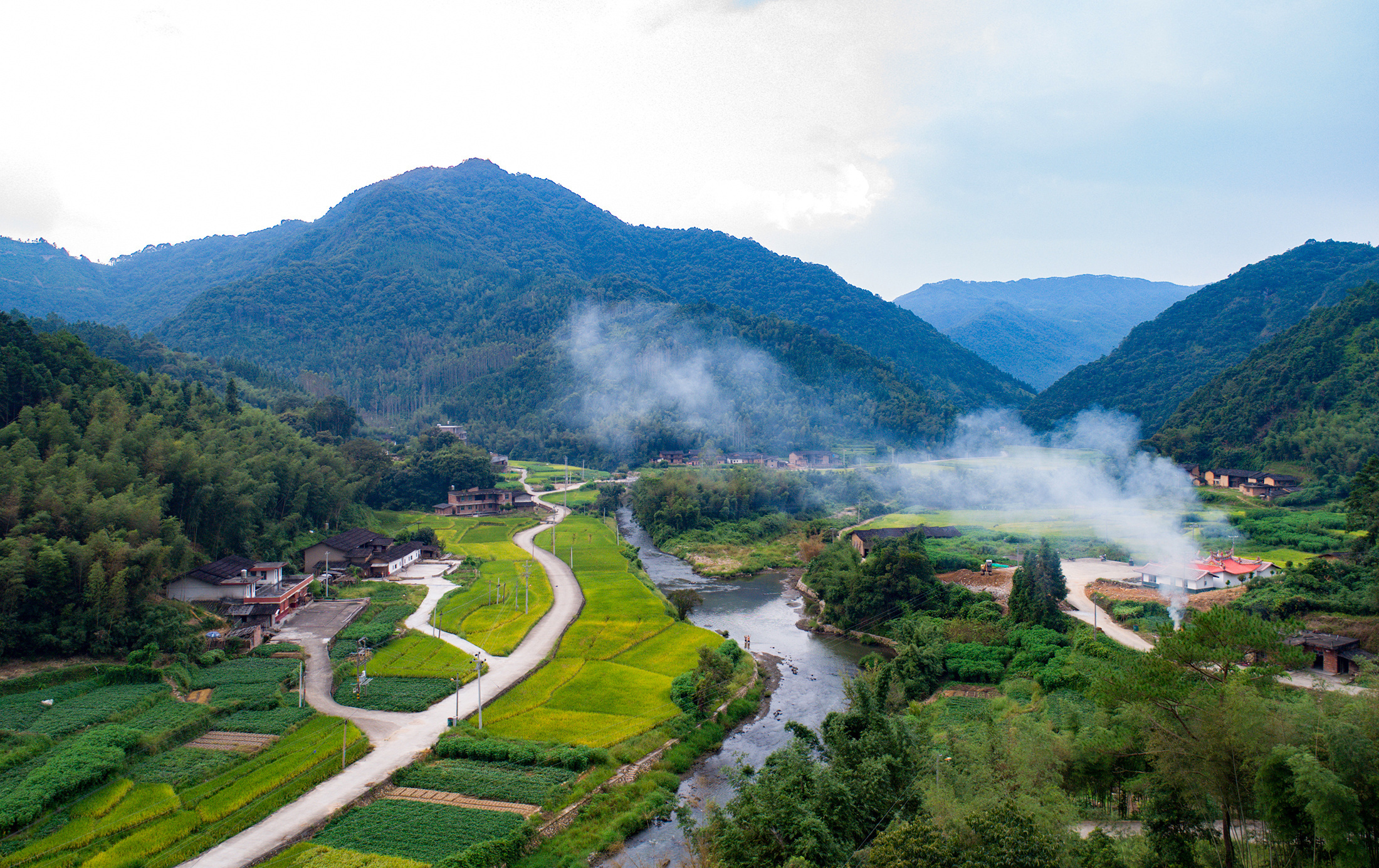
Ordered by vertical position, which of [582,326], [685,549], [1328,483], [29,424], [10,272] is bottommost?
[685,549]

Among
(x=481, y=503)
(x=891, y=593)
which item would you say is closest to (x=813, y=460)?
(x=481, y=503)

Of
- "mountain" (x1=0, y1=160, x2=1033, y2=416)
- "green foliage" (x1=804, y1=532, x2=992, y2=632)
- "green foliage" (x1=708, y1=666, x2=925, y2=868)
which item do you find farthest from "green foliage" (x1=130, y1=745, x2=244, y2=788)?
"mountain" (x1=0, y1=160, x2=1033, y2=416)

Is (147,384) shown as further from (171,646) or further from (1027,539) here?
(1027,539)

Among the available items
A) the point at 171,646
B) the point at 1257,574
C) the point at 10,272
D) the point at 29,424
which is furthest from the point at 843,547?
the point at 10,272

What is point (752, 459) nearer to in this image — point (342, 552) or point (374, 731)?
point (342, 552)

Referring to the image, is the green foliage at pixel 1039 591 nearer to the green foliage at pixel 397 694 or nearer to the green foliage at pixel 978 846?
the green foliage at pixel 978 846

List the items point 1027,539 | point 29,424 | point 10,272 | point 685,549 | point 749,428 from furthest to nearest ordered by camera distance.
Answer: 1. point 10,272
2. point 749,428
3. point 685,549
4. point 1027,539
5. point 29,424
